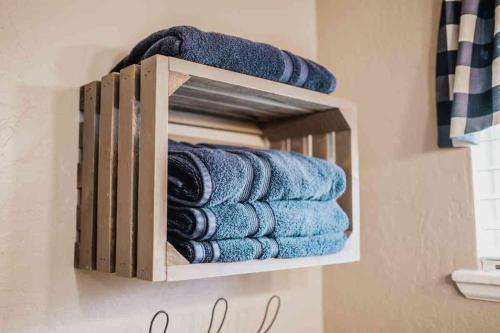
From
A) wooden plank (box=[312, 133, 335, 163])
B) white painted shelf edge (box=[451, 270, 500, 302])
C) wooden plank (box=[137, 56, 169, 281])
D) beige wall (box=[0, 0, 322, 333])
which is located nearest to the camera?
wooden plank (box=[137, 56, 169, 281])

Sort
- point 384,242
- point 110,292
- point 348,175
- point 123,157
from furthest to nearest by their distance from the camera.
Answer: point 384,242
point 348,175
point 110,292
point 123,157

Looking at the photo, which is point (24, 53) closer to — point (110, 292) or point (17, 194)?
point (17, 194)

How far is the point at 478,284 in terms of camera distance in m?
1.07

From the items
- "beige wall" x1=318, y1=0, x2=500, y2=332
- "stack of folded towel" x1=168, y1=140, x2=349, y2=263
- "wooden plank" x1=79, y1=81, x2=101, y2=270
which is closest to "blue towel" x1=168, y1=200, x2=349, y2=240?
"stack of folded towel" x1=168, y1=140, x2=349, y2=263

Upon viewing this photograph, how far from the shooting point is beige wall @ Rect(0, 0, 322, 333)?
2.85 ft

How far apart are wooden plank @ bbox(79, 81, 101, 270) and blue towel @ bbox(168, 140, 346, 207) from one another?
0.46 feet

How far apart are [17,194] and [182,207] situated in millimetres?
293

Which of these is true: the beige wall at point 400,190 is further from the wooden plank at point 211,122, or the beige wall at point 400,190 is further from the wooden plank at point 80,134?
the wooden plank at point 80,134

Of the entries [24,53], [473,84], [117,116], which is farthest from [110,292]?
[473,84]

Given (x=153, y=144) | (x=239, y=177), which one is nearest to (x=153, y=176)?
(x=153, y=144)

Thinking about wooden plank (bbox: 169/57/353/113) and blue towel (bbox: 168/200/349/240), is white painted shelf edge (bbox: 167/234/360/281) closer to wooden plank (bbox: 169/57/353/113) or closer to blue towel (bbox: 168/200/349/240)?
blue towel (bbox: 168/200/349/240)

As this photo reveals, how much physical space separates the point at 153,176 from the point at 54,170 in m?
0.26

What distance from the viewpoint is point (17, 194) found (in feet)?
2.86

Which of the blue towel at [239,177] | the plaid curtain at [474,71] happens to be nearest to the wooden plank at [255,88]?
the blue towel at [239,177]
